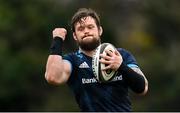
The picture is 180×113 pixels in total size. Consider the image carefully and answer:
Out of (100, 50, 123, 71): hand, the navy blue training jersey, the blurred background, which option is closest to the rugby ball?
(100, 50, 123, 71): hand

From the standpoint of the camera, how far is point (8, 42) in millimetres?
32062

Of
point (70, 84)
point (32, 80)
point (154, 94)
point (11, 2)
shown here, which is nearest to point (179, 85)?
point (154, 94)

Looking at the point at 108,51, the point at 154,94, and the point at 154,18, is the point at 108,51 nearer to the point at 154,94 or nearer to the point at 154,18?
the point at 154,94

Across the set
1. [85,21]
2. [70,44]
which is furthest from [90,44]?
[70,44]

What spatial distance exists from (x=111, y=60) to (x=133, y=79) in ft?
1.23

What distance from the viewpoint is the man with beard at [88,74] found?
10.4m

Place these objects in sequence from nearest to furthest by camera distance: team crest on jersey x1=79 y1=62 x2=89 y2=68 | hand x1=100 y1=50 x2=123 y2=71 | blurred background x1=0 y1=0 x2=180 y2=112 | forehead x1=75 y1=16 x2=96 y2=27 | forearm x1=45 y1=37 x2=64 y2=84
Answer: hand x1=100 y1=50 x2=123 y2=71 < forearm x1=45 y1=37 x2=64 y2=84 < forehead x1=75 y1=16 x2=96 y2=27 < team crest on jersey x1=79 y1=62 x2=89 y2=68 < blurred background x1=0 y1=0 x2=180 y2=112

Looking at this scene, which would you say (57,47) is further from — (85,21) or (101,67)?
(101,67)

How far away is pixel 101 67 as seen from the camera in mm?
10250

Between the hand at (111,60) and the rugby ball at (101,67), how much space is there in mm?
43

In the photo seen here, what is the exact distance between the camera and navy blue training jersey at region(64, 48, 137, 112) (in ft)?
34.6

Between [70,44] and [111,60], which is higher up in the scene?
[111,60]

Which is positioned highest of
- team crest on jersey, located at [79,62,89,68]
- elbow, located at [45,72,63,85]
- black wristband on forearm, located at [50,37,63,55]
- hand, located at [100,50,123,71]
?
black wristband on forearm, located at [50,37,63,55]

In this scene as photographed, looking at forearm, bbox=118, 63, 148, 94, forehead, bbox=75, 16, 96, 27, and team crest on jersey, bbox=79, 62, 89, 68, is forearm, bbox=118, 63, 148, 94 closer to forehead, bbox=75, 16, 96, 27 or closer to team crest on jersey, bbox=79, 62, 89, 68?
team crest on jersey, bbox=79, 62, 89, 68
